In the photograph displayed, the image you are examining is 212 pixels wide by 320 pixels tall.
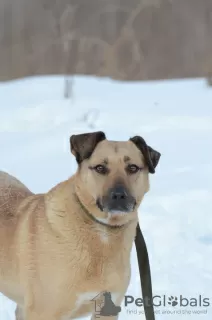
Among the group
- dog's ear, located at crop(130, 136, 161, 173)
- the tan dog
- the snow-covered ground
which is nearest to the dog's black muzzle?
the tan dog

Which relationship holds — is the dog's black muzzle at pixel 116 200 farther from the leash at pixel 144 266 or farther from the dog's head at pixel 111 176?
the leash at pixel 144 266

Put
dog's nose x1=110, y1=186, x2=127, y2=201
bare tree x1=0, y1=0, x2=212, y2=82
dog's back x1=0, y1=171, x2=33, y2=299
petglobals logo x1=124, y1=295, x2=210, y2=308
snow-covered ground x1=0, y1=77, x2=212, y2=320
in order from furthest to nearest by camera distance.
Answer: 1. bare tree x1=0, y1=0, x2=212, y2=82
2. snow-covered ground x1=0, y1=77, x2=212, y2=320
3. petglobals logo x1=124, y1=295, x2=210, y2=308
4. dog's back x1=0, y1=171, x2=33, y2=299
5. dog's nose x1=110, y1=186, x2=127, y2=201

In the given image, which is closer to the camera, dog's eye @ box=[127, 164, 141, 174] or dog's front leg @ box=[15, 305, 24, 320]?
dog's eye @ box=[127, 164, 141, 174]

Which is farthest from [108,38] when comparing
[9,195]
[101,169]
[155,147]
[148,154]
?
[101,169]

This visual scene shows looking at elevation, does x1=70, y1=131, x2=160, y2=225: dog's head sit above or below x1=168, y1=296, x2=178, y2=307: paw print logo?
above

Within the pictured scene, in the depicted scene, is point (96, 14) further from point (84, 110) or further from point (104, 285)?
point (104, 285)

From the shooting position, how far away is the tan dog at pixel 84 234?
9.78 ft

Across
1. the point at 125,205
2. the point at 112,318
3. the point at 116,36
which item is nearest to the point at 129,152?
the point at 125,205

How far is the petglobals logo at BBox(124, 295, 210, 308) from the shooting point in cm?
414

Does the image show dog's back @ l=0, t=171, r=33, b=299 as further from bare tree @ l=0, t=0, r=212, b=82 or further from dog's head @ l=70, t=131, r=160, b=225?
bare tree @ l=0, t=0, r=212, b=82

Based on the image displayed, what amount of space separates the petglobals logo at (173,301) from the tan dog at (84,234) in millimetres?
1016

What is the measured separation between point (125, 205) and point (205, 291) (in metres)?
1.64

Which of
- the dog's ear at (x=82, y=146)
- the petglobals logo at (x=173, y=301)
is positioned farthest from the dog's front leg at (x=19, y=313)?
the dog's ear at (x=82, y=146)

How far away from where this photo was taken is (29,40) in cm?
1419
